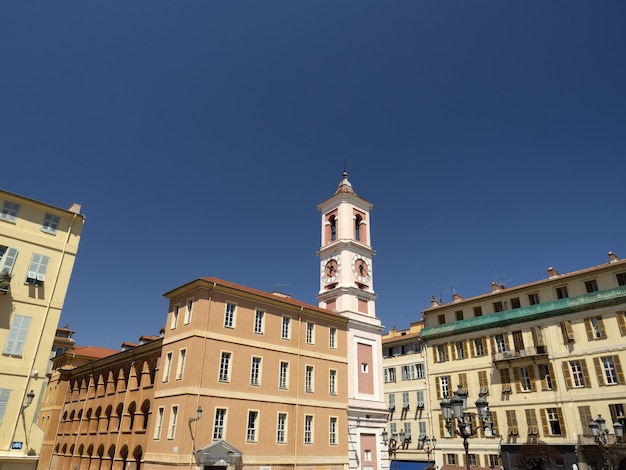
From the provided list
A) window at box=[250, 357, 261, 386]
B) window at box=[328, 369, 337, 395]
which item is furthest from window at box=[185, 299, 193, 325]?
window at box=[328, 369, 337, 395]

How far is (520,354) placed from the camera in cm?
4091

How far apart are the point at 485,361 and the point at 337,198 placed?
21.6 metres

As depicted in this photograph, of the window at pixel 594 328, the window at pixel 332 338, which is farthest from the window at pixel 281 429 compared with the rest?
the window at pixel 594 328

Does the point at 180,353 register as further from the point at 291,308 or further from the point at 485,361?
the point at 485,361

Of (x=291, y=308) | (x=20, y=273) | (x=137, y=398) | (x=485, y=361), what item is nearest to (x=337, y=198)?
(x=291, y=308)

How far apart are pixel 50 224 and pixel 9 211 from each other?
211 cm

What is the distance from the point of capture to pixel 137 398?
108 feet

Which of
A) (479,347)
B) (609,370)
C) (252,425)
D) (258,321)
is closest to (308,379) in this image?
(252,425)

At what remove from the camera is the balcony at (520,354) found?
39.9 m

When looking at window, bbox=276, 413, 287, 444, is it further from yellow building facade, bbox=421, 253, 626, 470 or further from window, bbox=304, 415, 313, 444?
yellow building facade, bbox=421, 253, 626, 470

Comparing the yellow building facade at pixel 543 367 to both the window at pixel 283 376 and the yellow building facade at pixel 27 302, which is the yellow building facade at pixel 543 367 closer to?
the window at pixel 283 376

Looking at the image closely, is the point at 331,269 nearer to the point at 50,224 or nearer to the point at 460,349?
the point at 460,349

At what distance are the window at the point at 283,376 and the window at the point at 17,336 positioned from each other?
53.0ft

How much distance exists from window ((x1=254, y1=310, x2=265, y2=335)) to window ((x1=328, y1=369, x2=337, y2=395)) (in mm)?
7483
